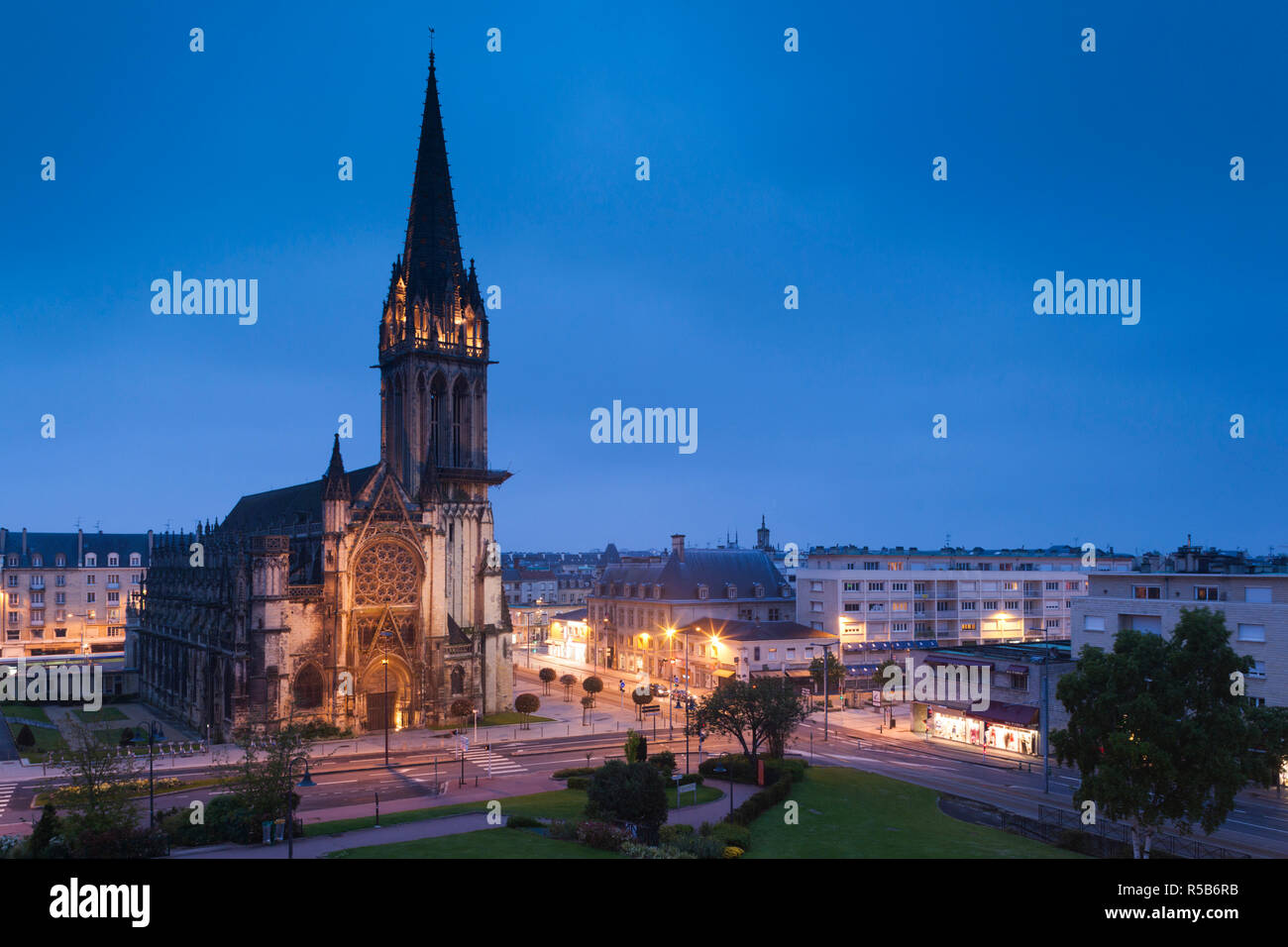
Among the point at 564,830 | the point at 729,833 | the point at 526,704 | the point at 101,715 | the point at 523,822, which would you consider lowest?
the point at 101,715

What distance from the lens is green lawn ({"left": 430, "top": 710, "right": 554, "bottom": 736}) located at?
3088 inches

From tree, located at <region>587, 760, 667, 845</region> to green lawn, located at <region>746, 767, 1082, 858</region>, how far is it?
4296mm

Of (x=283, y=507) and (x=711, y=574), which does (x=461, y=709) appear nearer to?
(x=283, y=507)

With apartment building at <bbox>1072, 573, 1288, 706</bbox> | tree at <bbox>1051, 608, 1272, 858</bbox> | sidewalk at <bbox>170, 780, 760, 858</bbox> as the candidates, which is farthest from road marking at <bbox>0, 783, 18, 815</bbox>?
apartment building at <bbox>1072, 573, 1288, 706</bbox>

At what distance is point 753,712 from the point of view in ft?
191

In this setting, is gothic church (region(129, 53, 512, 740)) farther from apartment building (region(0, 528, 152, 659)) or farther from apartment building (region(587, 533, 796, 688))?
apartment building (region(0, 528, 152, 659))

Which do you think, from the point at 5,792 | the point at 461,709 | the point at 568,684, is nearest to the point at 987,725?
the point at 461,709

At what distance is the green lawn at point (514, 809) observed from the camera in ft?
145

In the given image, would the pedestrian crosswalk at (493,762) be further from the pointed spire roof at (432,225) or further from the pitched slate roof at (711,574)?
the pitched slate roof at (711,574)

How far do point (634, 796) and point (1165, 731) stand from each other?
71.2 feet
